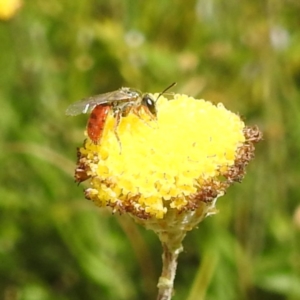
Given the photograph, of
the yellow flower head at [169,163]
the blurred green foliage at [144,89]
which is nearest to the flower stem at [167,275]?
the yellow flower head at [169,163]

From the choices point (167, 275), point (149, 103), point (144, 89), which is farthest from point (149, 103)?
point (144, 89)

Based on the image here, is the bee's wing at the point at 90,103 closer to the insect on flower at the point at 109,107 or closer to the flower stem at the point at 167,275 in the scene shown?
the insect on flower at the point at 109,107

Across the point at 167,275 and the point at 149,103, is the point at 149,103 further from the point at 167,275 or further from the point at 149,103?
the point at 167,275

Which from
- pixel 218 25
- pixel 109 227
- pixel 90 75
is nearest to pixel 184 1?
pixel 218 25

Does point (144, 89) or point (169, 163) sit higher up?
point (144, 89)

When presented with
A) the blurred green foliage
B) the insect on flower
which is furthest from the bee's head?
the blurred green foliage

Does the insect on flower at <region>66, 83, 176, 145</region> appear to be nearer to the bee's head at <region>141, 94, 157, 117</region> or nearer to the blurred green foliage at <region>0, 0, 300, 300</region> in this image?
the bee's head at <region>141, 94, 157, 117</region>
